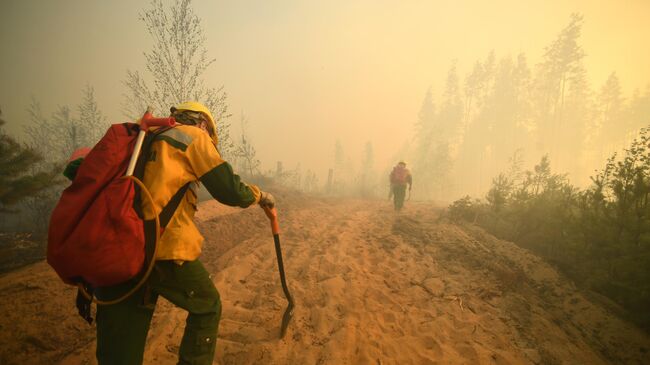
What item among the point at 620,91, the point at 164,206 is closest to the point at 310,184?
the point at 164,206

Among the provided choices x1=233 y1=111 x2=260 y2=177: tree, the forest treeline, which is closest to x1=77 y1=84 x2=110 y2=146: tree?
x1=233 y1=111 x2=260 y2=177: tree

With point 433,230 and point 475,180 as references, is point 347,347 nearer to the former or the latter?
point 433,230

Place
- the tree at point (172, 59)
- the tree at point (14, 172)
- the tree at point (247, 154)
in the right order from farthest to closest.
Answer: the tree at point (247, 154), the tree at point (172, 59), the tree at point (14, 172)

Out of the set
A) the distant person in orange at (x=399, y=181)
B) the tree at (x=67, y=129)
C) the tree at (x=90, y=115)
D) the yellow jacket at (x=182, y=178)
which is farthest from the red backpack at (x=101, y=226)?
the tree at (x=90, y=115)

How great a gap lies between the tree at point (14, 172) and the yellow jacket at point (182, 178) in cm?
582

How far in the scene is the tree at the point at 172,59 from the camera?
9336 millimetres

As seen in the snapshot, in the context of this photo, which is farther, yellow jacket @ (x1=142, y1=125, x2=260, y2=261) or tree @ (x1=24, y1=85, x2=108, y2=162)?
tree @ (x1=24, y1=85, x2=108, y2=162)

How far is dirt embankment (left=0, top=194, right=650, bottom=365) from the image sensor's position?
10.3ft

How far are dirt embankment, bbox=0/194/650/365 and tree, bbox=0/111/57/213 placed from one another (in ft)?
6.94

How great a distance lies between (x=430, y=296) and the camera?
4559 millimetres

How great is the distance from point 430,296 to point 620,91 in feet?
200

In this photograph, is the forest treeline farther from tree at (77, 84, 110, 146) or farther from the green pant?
tree at (77, 84, 110, 146)

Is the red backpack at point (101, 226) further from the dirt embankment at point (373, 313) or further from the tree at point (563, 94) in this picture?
the tree at point (563, 94)

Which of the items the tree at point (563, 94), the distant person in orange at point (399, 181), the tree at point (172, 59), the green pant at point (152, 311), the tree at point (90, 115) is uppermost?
the tree at point (563, 94)
